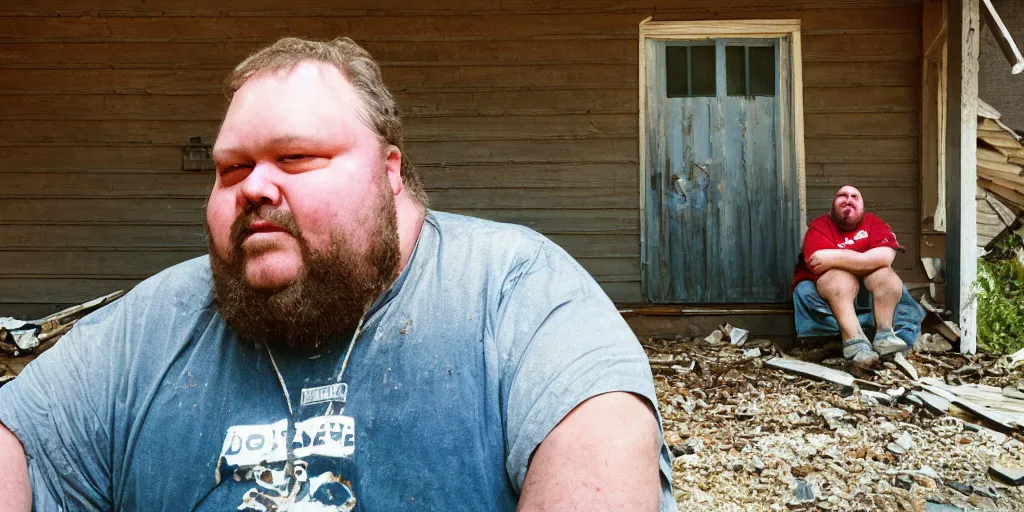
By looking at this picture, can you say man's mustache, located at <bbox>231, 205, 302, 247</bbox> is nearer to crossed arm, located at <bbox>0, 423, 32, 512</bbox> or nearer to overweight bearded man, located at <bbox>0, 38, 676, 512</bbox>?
overweight bearded man, located at <bbox>0, 38, 676, 512</bbox>

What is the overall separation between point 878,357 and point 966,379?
65 centimetres

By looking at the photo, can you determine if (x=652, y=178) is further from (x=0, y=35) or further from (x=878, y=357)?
(x=0, y=35)

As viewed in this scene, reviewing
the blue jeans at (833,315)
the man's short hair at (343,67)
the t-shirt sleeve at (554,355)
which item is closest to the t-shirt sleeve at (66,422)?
the man's short hair at (343,67)

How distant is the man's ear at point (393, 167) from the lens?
1545 mm

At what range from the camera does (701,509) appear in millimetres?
3434

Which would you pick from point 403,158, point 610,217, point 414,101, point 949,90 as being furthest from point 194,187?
point 949,90

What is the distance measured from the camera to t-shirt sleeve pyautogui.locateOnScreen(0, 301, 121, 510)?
1413 millimetres

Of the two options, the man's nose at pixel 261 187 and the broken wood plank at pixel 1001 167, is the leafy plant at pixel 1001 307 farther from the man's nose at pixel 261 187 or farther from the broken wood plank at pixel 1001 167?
the man's nose at pixel 261 187

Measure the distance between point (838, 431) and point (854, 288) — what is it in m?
1.65

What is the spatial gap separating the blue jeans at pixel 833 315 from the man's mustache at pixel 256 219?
520 centimetres

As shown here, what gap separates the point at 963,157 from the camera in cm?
592

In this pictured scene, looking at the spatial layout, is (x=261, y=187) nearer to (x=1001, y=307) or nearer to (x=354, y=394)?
(x=354, y=394)

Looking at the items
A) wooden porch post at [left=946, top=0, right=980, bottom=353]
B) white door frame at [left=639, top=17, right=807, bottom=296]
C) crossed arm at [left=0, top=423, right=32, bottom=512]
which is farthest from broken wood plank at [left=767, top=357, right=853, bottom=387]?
crossed arm at [left=0, top=423, right=32, bottom=512]

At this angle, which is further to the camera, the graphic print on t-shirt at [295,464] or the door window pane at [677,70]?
the door window pane at [677,70]
